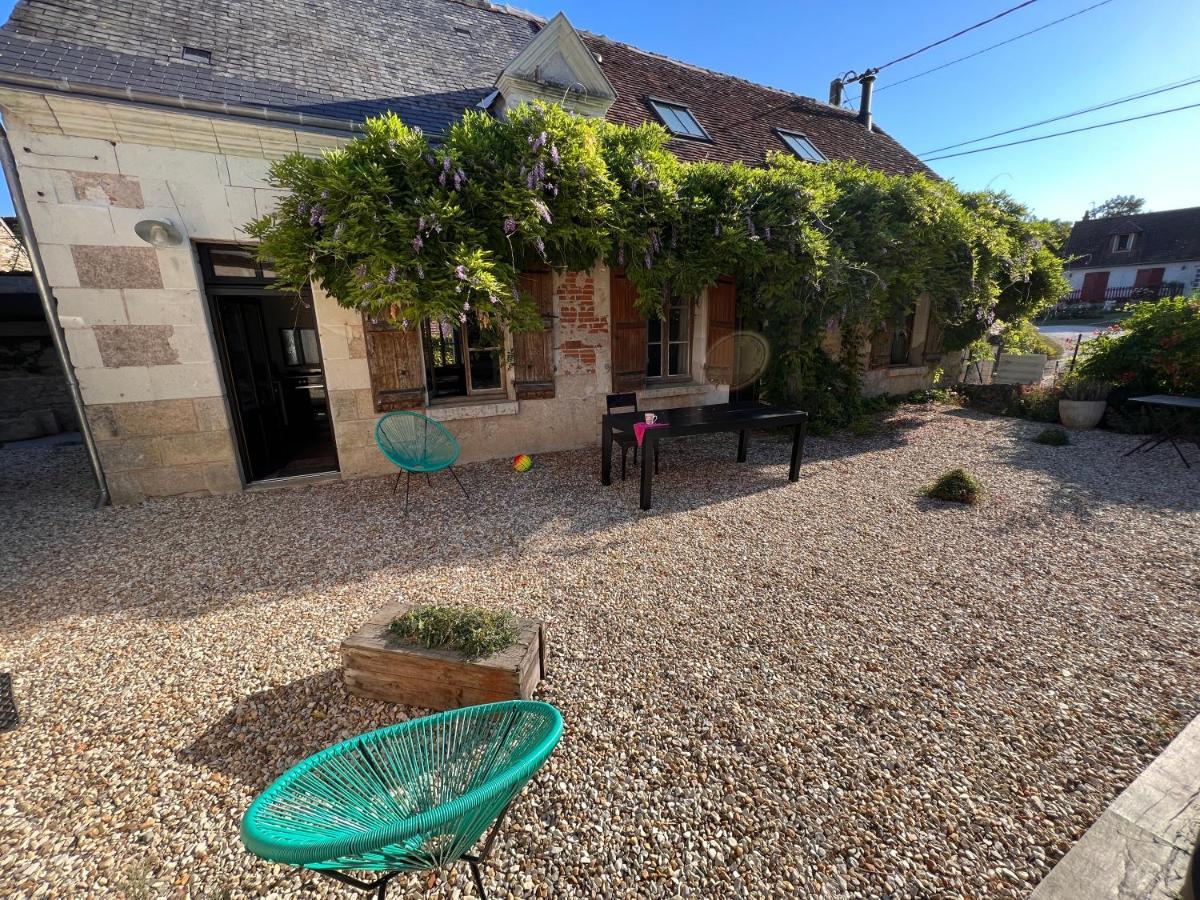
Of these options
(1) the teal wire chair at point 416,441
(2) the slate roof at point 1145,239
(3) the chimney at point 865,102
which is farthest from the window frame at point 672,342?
(2) the slate roof at point 1145,239

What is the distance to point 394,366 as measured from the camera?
5355mm

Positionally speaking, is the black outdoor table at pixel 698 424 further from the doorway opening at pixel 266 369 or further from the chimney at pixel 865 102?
the chimney at pixel 865 102

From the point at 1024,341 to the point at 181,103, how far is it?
1620 cm

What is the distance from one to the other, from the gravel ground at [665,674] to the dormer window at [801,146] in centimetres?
733

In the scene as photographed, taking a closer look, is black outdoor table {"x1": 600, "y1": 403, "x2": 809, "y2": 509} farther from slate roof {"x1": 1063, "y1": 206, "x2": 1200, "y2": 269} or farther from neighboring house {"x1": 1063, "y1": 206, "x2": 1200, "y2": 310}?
slate roof {"x1": 1063, "y1": 206, "x2": 1200, "y2": 269}

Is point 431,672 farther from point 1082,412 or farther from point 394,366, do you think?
point 1082,412

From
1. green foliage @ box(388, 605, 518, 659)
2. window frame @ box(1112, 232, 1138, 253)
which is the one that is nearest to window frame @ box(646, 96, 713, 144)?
green foliage @ box(388, 605, 518, 659)

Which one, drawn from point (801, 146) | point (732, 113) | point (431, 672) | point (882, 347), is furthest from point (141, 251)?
point (882, 347)

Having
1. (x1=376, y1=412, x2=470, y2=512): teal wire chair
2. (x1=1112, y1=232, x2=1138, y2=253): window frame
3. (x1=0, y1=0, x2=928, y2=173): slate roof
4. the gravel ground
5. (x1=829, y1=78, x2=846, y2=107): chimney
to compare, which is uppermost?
(x1=829, y1=78, x2=846, y2=107): chimney

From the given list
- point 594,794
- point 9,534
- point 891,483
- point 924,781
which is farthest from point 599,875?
point 9,534

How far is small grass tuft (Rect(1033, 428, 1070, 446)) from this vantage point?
21.6 ft

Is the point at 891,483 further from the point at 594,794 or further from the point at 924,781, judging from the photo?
the point at 594,794

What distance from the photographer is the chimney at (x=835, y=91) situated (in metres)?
12.8

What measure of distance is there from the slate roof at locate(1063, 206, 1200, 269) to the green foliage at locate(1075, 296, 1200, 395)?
1074 inches
